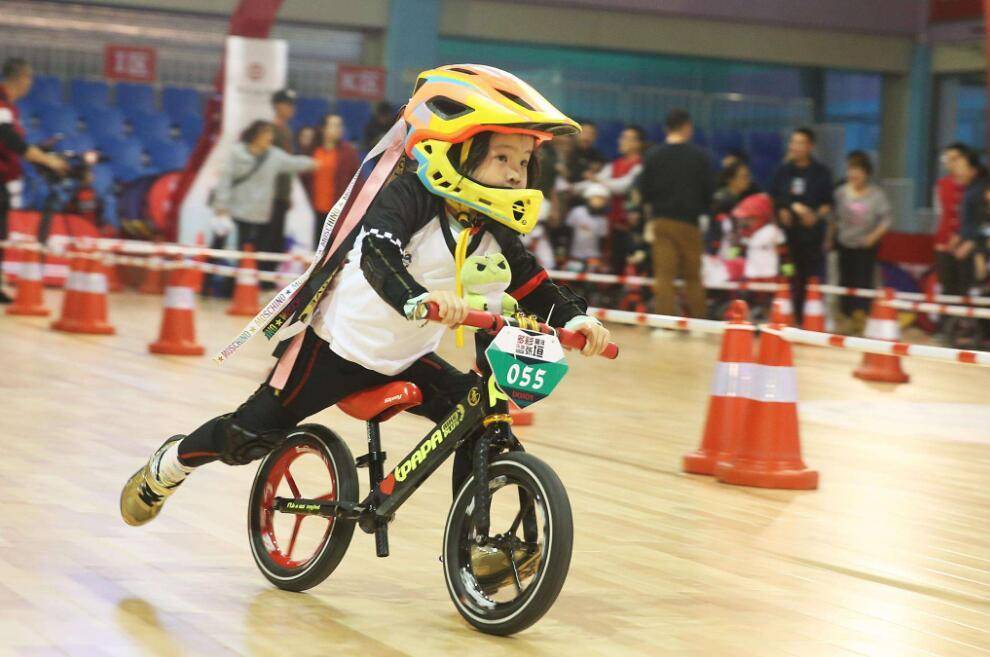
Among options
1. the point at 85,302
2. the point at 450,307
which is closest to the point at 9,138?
the point at 85,302

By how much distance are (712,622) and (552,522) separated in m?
0.84

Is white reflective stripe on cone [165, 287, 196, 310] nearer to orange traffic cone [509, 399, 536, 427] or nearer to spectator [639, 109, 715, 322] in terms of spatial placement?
orange traffic cone [509, 399, 536, 427]

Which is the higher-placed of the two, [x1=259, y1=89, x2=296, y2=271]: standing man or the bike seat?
[x1=259, y1=89, x2=296, y2=271]: standing man

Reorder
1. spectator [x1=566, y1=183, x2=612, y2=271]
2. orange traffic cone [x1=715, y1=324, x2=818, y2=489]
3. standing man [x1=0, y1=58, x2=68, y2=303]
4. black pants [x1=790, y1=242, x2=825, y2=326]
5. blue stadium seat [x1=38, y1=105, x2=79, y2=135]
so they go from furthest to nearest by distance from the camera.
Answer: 1. blue stadium seat [x1=38, y1=105, x2=79, y2=135]
2. spectator [x1=566, y1=183, x2=612, y2=271]
3. black pants [x1=790, y1=242, x2=825, y2=326]
4. standing man [x1=0, y1=58, x2=68, y2=303]
5. orange traffic cone [x1=715, y1=324, x2=818, y2=489]

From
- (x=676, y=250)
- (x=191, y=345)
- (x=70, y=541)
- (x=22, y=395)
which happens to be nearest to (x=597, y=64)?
(x=676, y=250)

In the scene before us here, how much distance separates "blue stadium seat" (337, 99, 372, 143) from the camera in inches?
878

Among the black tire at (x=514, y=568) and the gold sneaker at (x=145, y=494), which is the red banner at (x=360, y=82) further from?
the black tire at (x=514, y=568)

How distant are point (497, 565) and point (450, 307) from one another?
0.85 metres

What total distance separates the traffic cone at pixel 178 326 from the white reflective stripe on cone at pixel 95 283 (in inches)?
52.7

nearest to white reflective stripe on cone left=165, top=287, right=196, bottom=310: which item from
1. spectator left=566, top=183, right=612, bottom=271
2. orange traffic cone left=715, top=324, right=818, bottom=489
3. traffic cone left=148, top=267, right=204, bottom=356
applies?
traffic cone left=148, top=267, right=204, bottom=356

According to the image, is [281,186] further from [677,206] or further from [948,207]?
[948,207]

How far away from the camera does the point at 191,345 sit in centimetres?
1200

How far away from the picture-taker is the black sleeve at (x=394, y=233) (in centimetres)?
422

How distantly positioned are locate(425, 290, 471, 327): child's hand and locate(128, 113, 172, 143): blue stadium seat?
1805cm
